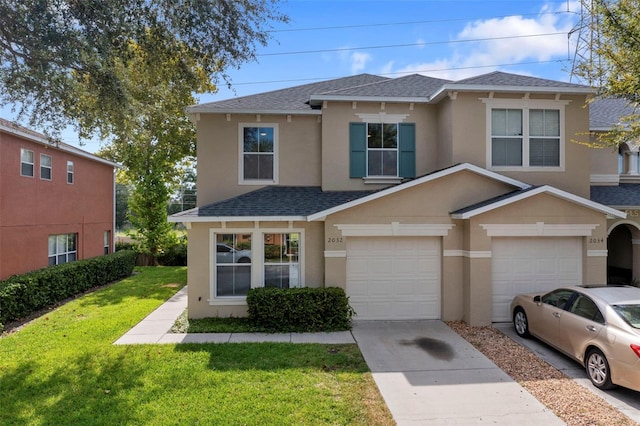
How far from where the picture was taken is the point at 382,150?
1124 centimetres

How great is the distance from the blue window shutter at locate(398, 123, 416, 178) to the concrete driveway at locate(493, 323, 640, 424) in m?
5.19

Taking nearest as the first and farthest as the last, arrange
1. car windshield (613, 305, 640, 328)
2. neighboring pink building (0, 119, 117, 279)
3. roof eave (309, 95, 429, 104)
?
car windshield (613, 305, 640, 328), roof eave (309, 95, 429, 104), neighboring pink building (0, 119, 117, 279)

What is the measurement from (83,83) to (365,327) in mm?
8811

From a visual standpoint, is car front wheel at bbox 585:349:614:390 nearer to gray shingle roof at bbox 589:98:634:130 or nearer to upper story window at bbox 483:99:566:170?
upper story window at bbox 483:99:566:170

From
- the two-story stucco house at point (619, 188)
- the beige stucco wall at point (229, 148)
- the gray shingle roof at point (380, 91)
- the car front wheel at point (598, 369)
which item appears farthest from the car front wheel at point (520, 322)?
the beige stucco wall at point (229, 148)

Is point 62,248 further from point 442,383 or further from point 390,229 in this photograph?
point 442,383

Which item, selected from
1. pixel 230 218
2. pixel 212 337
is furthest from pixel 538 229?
pixel 212 337

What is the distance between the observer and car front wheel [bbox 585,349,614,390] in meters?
5.69

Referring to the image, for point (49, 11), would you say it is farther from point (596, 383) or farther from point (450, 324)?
point (596, 383)

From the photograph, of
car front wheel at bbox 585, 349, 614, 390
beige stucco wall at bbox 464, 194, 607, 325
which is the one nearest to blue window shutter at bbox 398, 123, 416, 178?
beige stucco wall at bbox 464, 194, 607, 325

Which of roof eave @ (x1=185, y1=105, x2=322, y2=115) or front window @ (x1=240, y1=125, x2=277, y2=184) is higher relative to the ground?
roof eave @ (x1=185, y1=105, x2=322, y2=115)

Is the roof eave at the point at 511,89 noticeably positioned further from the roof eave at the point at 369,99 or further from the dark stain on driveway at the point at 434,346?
the dark stain on driveway at the point at 434,346

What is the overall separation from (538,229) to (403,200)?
136 inches

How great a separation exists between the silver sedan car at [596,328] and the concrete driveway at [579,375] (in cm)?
16
